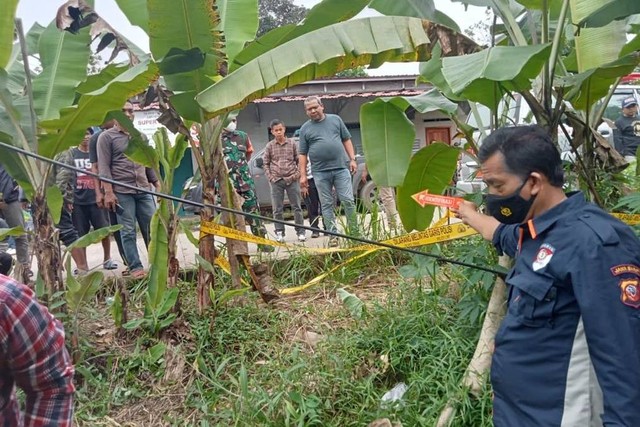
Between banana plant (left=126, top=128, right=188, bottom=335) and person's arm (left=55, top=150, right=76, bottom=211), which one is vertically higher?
person's arm (left=55, top=150, right=76, bottom=211)

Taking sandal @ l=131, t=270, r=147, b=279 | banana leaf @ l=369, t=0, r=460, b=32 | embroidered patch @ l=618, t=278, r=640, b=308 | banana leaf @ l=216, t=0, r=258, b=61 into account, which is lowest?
sandal @ l=131, t=270, r=147, b=279

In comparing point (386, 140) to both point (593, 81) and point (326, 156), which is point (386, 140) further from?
point (326, 156)

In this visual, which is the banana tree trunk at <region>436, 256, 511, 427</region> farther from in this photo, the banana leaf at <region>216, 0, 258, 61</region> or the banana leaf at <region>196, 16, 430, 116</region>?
the banana leaf at <region>216, 0, 258, 61</region>

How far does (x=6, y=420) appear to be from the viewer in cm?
140

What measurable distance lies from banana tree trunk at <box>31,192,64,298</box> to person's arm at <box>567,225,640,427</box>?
3.10m

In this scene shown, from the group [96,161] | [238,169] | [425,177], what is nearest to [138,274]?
[96,161]

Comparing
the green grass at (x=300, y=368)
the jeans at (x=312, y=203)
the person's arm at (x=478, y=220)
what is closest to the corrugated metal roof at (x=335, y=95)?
the jeans at (x=312, y=203)

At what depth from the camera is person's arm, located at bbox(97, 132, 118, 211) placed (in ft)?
18.3

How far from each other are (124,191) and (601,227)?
466 cm

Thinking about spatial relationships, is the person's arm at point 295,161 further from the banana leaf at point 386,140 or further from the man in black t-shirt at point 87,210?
the banana leaf at point 386,140

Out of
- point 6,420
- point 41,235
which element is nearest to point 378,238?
point 41,235

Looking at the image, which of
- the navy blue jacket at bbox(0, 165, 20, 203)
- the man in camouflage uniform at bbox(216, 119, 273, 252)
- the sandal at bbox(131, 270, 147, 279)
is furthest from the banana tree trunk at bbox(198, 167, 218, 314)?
the navy blue jacket at bbox(0, 165, 20, 203)

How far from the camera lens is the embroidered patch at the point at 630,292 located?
172cm

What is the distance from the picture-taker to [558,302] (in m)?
1.86
